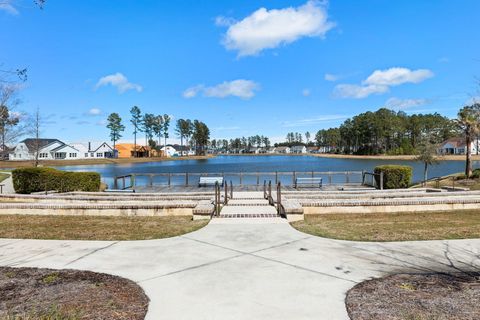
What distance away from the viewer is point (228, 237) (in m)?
8.62

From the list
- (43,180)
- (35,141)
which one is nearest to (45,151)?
→ (35,141)

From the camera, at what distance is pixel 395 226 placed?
980cm

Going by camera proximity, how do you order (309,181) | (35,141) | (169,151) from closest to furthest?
(309,181) → (35,141) → (169,151)

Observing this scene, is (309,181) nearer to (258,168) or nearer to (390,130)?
(258,168)

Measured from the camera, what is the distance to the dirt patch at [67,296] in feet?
14.5

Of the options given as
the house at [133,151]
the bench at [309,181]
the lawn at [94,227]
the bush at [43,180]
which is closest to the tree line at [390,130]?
the house at [133,151]

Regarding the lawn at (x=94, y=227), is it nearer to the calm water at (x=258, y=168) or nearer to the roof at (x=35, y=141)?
the calm water at (x=258, y=168)

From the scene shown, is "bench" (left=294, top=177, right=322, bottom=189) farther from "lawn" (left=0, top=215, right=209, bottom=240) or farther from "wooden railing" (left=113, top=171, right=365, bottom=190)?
"lawn" (left=0, top=215, right=209, bottom=240)

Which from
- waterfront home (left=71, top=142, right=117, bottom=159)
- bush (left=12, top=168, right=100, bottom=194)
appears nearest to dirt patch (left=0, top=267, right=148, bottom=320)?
bush (left=12, top=168, right=100, bottom=194)

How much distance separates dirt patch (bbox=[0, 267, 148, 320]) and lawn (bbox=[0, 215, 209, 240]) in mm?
2856

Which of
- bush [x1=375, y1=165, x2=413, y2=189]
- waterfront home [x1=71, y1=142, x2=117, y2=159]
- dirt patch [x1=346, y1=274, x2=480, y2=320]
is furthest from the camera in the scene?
waterfront home [x1=71, y1=142, x2=117, y2=159]

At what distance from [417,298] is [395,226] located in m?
5.33

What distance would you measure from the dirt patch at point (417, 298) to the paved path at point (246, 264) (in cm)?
27

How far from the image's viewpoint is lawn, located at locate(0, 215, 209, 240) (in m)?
8.95
